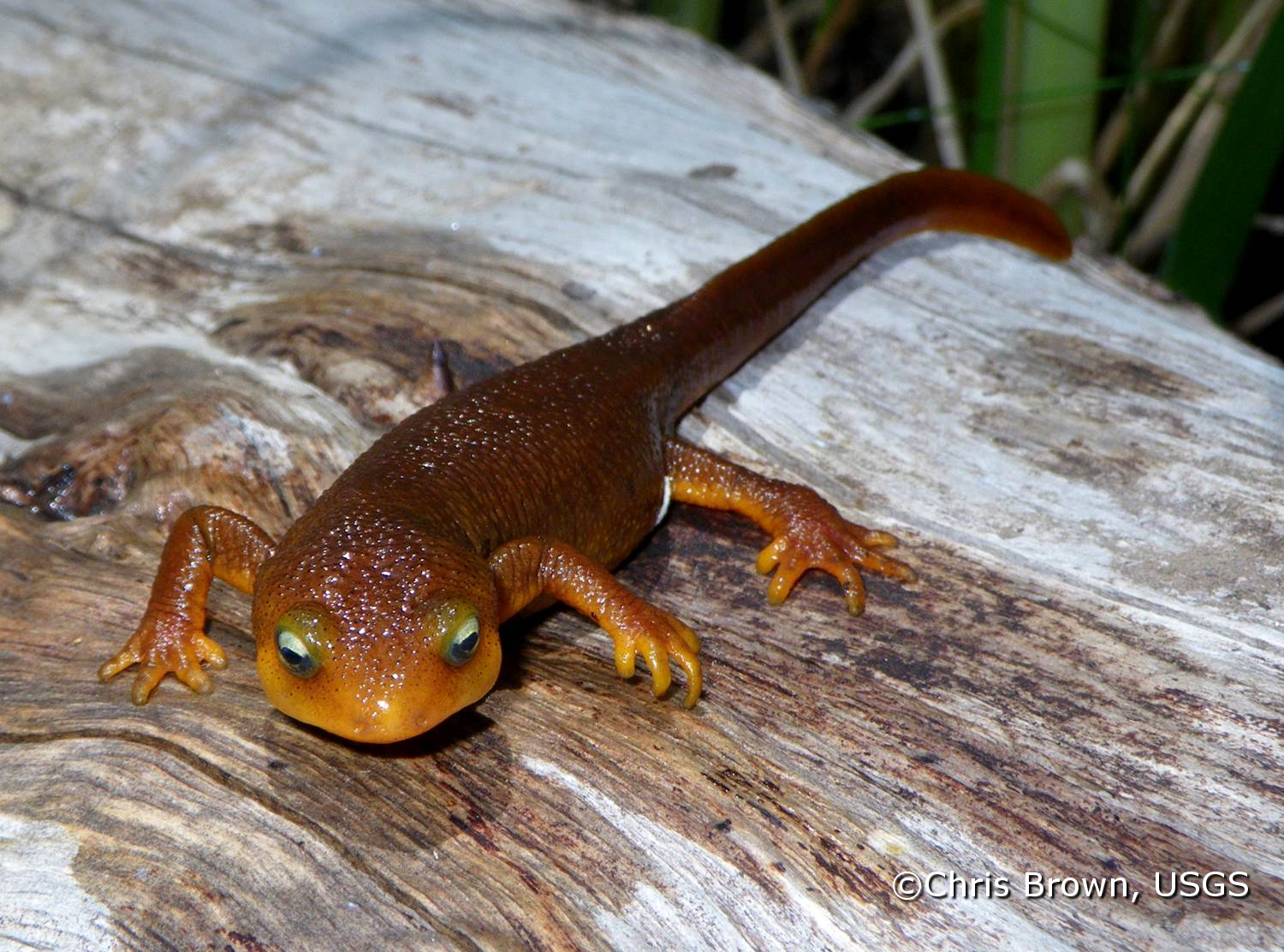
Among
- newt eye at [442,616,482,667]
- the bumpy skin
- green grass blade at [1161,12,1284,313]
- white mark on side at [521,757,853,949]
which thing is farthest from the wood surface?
green grass blade at [1161,12,1284,313]

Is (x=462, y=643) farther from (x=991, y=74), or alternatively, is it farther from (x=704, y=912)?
(x=991, y=74)

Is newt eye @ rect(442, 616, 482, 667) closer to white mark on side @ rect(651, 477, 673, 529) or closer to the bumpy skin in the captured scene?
the bumpy skin

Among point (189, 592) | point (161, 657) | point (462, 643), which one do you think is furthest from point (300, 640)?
point (189, 592)

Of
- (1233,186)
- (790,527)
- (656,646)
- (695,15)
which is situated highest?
(1233,186)

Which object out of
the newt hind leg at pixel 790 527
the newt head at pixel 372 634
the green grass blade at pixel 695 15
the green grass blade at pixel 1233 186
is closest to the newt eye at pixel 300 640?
the newt head at pixel 372 634

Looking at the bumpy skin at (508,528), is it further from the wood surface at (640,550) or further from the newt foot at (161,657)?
the wood surface at (640,550)

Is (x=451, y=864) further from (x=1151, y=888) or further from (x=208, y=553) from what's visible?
(x=1151, y=888)
